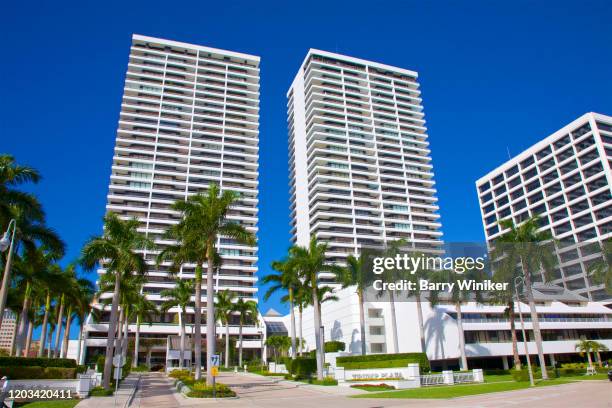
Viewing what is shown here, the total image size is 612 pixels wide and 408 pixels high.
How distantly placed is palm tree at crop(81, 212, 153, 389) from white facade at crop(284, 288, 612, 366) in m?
35.6

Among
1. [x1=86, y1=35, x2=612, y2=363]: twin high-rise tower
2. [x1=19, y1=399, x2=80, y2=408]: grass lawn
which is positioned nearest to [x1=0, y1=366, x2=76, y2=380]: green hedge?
[x1=19, y1=399, x2=80, y2=408]: grass lawn

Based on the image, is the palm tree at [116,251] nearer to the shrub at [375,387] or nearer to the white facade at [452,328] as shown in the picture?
the shrub at [375,387]

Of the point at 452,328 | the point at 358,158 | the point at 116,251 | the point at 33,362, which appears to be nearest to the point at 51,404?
the point at 33,362

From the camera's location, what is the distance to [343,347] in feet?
190

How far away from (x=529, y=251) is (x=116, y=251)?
40.0 metres

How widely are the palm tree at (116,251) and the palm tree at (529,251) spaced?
119 feet

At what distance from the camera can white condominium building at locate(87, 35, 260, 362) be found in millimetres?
110812

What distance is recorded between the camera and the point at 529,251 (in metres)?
45.9

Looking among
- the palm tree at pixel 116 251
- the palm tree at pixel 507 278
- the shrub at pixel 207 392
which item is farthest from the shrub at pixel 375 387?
the palm tree at pixel 116 251

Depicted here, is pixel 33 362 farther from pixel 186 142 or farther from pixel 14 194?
pixel 186 142

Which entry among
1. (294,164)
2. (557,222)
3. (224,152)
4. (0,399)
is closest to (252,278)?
(224,152)

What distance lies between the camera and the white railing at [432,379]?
38384 mm

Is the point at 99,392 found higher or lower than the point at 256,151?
lower

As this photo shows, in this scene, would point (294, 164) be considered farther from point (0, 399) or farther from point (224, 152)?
point (0, 399)
